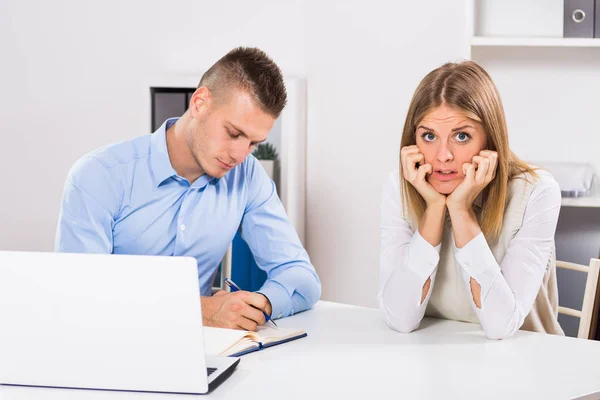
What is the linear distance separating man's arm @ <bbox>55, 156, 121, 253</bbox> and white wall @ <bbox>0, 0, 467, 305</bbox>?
1.20 meters

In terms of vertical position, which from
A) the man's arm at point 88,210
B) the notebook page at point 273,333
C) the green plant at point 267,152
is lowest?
the notebook page at point 273,333

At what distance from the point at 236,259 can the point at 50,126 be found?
112 cm

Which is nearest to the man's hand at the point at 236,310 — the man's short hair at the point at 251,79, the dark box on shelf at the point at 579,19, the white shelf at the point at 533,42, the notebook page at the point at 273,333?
the notebook page at the point at 273,333

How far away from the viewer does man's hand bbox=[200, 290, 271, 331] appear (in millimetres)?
1688

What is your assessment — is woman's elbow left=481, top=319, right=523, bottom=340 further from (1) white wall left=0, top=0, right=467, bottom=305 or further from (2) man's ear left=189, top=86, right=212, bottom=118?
(1) white wall left=0, top=0, right=467, bottom=305

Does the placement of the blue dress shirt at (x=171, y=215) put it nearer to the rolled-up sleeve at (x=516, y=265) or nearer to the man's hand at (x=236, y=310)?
the man's hand at (x=236, y=310)

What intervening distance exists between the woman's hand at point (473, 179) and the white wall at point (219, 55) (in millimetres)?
1144

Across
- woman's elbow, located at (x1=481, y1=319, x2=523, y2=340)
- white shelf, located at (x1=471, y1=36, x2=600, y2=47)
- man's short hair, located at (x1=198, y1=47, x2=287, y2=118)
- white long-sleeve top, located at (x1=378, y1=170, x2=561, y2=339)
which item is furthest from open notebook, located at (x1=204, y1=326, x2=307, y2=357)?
white shelf, located at (x1=471, y1=36, x2=600, y2=47)

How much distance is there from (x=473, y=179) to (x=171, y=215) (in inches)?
30.2

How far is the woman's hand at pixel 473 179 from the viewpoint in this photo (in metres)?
1.76

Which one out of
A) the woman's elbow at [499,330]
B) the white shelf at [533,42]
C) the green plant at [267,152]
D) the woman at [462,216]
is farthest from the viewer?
the green plant at [267,152]

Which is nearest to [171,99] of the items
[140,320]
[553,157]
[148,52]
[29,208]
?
Answer: [148,52]

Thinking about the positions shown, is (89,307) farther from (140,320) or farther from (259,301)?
(259,301)

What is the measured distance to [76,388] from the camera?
131 cm
